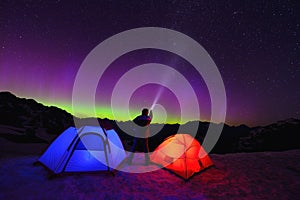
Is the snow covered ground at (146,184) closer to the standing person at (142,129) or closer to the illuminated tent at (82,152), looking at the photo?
the illuminated tent at (82,152)

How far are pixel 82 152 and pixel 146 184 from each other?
2.46 metres

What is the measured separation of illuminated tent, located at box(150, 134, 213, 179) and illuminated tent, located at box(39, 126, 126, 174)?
6.28 ft

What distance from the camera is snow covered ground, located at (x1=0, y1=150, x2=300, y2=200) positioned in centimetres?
438

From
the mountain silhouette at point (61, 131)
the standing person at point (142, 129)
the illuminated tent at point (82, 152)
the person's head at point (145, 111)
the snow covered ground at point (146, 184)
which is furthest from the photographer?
the mountain silhouette at point (61, 131)

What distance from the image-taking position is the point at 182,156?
631 cm

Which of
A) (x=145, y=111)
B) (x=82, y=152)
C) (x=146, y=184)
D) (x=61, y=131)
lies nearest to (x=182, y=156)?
(x=146, y=184)

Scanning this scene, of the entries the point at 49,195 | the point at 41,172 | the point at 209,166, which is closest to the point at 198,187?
the point at 209,166

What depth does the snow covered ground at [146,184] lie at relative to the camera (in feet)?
14.4

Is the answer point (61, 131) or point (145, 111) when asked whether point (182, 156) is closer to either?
point (145, 111)

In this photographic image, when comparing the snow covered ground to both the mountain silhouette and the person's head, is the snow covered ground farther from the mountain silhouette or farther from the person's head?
the person's head

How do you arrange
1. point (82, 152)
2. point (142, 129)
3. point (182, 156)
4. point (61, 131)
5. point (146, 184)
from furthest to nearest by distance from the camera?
point (61, 131) → point (142, 129) → point (182, 156) → point (82, 152) → point (146, 184)

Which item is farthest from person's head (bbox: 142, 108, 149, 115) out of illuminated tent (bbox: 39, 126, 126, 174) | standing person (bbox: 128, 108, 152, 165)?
illuminated tent (bbox: 39, 126, 126, 174)

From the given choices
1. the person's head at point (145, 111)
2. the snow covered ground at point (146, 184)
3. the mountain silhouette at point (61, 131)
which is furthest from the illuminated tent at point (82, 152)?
the person's head at point (145, 111)

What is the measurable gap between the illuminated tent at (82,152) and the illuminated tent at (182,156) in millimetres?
1913
